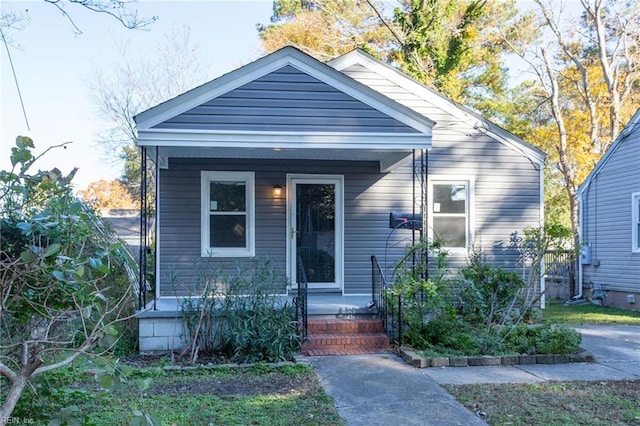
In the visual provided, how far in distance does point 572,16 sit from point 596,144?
5.14 metres

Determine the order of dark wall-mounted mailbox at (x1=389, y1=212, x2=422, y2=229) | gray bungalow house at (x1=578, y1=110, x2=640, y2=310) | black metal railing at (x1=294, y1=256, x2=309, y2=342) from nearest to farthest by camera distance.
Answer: black metal railing at (x1=294, y1=256, x2=309, y2=342), dark wall-mounted mailbox at (x1=389, y1=212, x2=422, y2=229), gray bungalow house at (x1=578, y1=110, x2=640, y2=310)

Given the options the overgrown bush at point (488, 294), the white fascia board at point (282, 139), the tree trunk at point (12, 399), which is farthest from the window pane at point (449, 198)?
the tree trunk at point (12, 399)

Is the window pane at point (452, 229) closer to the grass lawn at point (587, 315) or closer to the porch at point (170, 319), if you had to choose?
the grass lawn at point (587, 315)

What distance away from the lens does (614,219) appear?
14.1 metres

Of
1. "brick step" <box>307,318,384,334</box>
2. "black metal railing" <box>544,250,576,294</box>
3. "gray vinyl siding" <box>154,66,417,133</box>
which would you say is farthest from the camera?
"black metal railing" <box>544,250,576,294</box>

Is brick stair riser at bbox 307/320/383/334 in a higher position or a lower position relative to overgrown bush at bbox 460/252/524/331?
lower

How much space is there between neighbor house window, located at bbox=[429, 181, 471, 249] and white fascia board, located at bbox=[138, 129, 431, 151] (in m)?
2.45

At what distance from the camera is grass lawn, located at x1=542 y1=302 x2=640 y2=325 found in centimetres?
1077

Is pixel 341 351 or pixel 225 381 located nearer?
pixel 225 381

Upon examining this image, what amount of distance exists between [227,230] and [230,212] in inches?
12.6

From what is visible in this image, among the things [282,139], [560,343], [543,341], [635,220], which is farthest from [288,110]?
[635,220]

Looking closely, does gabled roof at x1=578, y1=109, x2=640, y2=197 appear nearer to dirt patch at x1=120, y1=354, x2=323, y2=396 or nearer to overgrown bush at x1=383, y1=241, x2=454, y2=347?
overgrown bush at x1=383, y1=241, x2=454, y2=347

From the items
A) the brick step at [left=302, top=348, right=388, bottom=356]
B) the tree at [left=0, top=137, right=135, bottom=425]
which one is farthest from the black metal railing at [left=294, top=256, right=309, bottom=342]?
the tree at [left=0, top=137, right=135, bottom=425]

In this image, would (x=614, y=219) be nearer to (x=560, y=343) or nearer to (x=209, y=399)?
(x=560, y=343)
